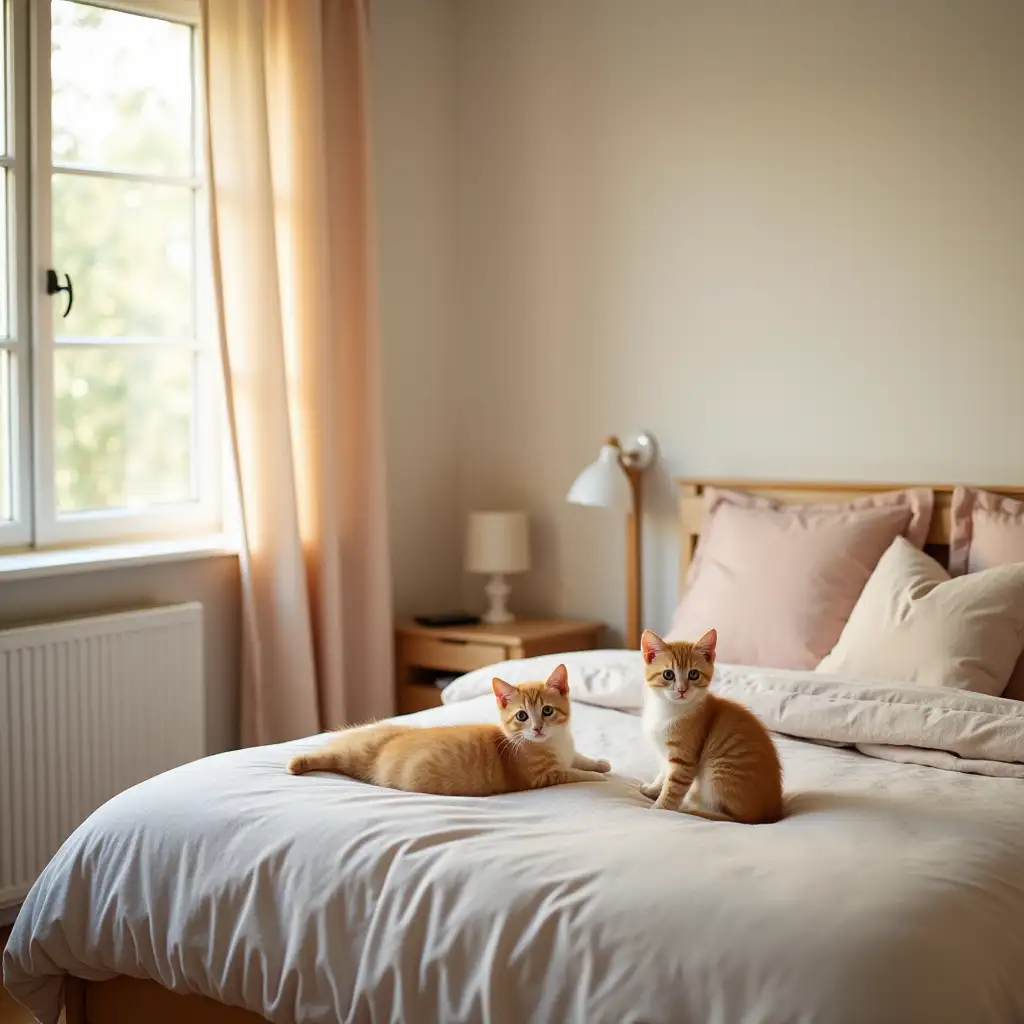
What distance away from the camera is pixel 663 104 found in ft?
13.0

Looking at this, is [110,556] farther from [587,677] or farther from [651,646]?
[651,646]

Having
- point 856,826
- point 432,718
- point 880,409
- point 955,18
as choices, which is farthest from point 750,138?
point 856,826

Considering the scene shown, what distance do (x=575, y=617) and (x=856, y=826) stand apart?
7.18ft

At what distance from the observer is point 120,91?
3617 millimetres

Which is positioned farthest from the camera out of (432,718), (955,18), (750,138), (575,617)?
(575,617)

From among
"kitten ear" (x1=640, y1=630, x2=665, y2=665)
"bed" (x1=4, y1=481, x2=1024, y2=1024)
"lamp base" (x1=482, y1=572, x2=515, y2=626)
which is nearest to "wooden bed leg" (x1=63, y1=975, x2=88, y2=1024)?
"bed" (x1=4, y1=481, x2=1024, y2=1024)

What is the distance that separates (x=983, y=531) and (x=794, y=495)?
0.60m

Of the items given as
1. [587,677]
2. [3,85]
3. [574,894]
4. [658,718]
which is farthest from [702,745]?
[3,85]

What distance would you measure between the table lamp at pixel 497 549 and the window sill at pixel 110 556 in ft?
2.44

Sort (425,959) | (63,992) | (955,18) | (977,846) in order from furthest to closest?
(955,18) → (63,992) → (977,846) → (425,959)

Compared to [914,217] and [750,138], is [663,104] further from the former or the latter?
[914,217]

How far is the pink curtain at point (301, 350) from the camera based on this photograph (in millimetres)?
3615

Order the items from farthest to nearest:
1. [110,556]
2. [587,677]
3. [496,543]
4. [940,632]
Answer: [496,543] → [110,556] → [587,677] → [940,632]

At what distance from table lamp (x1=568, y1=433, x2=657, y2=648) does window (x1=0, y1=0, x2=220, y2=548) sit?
108cm
